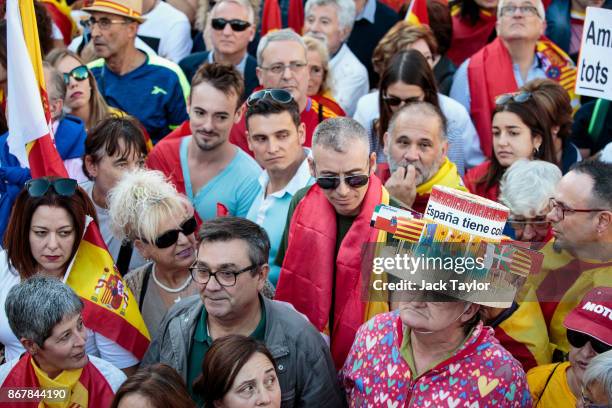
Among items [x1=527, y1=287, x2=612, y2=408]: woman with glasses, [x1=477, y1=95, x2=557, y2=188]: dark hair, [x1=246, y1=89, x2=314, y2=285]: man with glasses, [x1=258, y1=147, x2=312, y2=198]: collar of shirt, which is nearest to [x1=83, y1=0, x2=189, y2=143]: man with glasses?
[x1=246, y1=89, x2=314, y2=285]: man with glasses

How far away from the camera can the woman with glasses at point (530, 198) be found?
13.6 ft

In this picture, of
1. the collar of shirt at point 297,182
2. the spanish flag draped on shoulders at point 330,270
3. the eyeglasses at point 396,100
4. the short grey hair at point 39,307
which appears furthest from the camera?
the eyeglasses at point 396,100

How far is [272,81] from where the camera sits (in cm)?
579

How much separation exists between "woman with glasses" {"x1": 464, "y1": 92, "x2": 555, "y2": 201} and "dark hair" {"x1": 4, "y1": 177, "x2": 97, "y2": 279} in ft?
6.92

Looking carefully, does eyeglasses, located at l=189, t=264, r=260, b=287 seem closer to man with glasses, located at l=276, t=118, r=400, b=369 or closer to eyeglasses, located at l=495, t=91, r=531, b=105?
man with glasses, located at l=276, t=118, r=400, b=369

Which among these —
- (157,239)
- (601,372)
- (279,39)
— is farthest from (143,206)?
(601,372)

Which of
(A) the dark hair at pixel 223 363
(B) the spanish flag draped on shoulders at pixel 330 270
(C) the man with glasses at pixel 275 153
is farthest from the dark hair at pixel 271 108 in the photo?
(A) the dark hair at pixel 223 363

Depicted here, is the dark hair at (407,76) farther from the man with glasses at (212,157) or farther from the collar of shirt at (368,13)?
the collar of shirt at (368,13)

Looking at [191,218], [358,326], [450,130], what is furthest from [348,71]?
[358,326]

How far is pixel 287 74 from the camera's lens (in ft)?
18.8

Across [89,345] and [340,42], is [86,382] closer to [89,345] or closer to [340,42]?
[89,345]

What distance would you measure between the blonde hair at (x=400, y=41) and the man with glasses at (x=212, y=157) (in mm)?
1185

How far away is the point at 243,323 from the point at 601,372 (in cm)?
138

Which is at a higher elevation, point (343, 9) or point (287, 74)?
point (343, 9)
